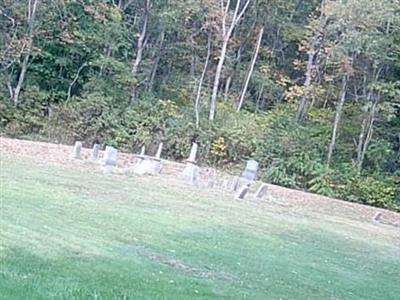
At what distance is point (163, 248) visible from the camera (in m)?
9.92

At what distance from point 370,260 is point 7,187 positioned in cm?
650

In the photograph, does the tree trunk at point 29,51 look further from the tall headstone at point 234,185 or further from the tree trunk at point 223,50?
the tall headstone at point 234,185

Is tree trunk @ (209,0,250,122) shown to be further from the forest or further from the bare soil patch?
the bare soil patch

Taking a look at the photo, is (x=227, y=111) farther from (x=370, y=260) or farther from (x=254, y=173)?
(x=370, y=260)

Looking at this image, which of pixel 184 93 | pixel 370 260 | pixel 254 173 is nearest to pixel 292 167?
pixel 254 173

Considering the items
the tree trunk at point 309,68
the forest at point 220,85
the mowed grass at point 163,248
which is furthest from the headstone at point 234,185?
the tree trunk at point 309,68

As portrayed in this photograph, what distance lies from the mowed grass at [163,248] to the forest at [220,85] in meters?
9.97

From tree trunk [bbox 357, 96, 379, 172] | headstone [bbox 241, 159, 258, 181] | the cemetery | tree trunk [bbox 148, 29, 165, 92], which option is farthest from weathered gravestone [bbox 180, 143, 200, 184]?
tree trunk [bbox 148, 29, 165, 92]

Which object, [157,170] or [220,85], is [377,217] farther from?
[220,85]

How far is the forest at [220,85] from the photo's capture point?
86.5 feet

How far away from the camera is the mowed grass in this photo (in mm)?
7242

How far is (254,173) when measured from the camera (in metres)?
24.0

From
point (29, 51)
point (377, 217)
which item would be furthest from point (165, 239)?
point (29, 51)

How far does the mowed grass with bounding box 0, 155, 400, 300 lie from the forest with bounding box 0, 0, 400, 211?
997 centimetres
